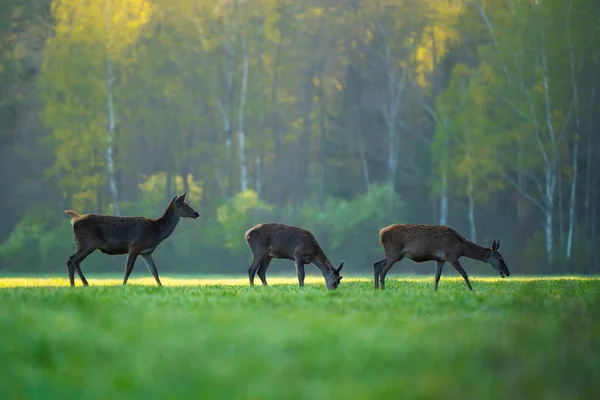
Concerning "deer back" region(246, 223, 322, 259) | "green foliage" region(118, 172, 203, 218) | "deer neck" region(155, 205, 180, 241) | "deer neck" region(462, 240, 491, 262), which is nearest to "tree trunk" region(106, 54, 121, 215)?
"green foliage" region(118, 172, 203, 218)

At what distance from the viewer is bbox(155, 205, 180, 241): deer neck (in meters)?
21.9

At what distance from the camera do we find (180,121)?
53531 mm

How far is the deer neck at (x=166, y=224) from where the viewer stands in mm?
21859

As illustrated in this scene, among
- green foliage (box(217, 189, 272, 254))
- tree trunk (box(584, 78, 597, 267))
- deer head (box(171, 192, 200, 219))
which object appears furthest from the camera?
green foliage (box(217, 189, 272, 254))

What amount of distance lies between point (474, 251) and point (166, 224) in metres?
5.78

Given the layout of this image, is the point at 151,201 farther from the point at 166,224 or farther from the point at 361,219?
the point at 166,224

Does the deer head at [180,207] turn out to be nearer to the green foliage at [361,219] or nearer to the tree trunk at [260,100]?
the green foliage at [361,219]

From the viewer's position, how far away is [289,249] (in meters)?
21.4

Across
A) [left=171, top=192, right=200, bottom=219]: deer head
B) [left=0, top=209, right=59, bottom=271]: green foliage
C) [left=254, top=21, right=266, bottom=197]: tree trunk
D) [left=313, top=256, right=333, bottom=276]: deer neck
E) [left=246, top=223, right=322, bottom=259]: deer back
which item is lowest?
[left=0, top=209, right=59, bottom=271]: green foliage

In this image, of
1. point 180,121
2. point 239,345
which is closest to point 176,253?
point 180,121

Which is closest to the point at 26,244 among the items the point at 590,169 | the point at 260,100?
the point at 260,100

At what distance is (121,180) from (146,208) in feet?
33.6

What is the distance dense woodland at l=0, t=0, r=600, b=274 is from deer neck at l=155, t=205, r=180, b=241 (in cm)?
2242

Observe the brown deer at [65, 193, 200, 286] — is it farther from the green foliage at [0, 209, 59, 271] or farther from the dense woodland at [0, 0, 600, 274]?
the green foliage at [0, 209, 59, 271]
